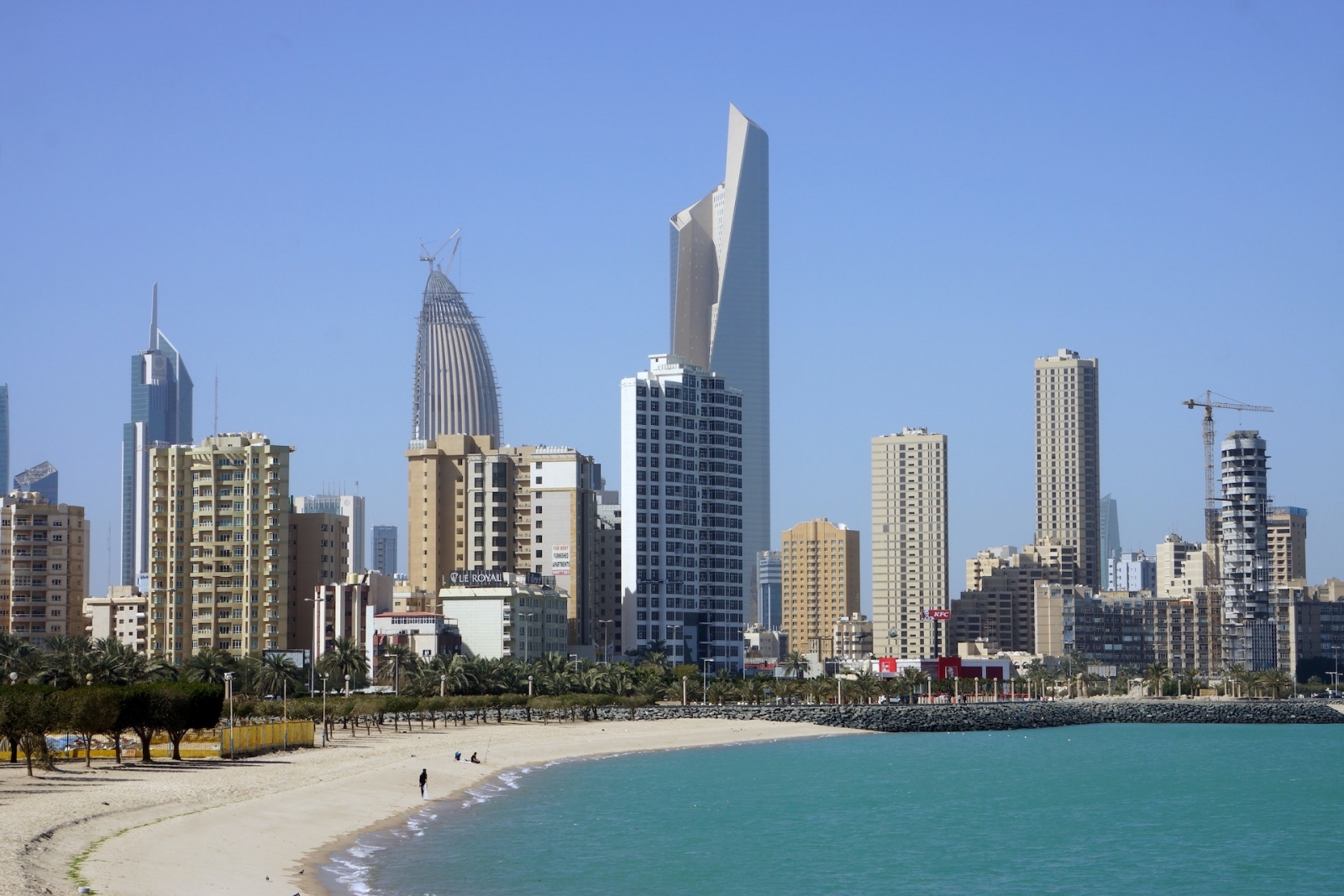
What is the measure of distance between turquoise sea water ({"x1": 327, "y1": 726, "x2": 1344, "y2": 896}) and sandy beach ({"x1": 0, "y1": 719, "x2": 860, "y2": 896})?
247 centimetres

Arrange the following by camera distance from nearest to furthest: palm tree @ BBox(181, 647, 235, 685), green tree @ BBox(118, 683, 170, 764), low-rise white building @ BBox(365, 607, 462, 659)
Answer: green tree @ BBox(118, 683, 170, 764)
palm tree @ BBox(181, 647, 235, 685)
low-rise white building @ BBox(365, 607, 462, 659)

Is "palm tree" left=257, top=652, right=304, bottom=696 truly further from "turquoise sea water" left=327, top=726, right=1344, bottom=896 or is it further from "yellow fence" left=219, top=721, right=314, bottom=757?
"turquoise sea water" left=327, top=726, right=1344, bottom=896

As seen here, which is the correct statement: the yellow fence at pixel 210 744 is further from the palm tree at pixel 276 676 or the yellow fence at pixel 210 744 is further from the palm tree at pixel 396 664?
the palm tree at pixel 396 664

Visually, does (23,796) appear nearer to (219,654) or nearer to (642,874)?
(642,874)

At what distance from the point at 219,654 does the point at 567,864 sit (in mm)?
99363

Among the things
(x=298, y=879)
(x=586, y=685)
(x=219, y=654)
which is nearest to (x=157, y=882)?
(x=298, y=879)

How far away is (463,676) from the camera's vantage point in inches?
6280

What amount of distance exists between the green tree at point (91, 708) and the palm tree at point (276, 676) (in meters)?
66.6

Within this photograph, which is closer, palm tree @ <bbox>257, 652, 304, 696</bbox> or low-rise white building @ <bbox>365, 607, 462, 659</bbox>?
palm tree @ <bbox>257, 652, 304, 696</bbox>

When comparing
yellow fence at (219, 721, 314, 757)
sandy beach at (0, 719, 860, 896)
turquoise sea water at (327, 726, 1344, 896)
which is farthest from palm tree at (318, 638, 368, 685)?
yellow fence at (219, 721, 314, 757)

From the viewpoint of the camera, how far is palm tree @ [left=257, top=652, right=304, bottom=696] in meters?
148

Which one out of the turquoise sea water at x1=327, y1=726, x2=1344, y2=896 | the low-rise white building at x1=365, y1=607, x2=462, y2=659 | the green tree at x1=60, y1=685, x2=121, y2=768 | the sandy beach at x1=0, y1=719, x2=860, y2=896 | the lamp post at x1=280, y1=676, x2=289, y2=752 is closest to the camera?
the sandy beach at x1=0, y1=719, x2=860, y2=896

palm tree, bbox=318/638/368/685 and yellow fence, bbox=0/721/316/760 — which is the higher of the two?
palm tree, bbox=318/638/368/685

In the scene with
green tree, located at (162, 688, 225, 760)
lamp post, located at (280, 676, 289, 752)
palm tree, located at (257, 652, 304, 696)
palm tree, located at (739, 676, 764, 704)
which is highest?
green tree, located at (162, 688, 225, 760)
